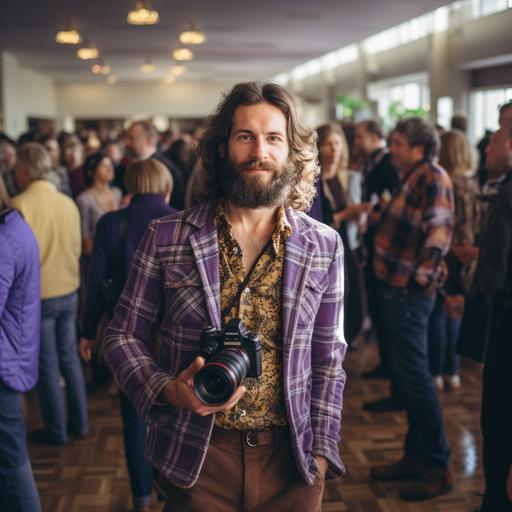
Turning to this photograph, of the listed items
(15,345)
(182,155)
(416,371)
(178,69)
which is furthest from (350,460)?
(178,69)

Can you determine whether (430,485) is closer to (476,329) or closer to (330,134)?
(476,329)

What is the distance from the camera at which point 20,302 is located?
2.32 meters

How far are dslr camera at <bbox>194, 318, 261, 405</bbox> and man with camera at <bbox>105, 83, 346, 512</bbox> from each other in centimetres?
11

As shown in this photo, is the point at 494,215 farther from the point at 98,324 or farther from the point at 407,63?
the point at 407,63

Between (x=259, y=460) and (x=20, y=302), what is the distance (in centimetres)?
109

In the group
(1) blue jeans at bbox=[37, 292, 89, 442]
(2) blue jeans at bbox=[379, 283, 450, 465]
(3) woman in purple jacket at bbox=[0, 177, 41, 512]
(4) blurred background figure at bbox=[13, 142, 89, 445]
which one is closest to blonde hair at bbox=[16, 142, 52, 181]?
(4) blurred background figure at bbox=[13, 142, 89, 445]

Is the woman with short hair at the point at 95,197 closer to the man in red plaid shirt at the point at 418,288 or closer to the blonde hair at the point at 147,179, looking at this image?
the blonde hair at the point at 147,179

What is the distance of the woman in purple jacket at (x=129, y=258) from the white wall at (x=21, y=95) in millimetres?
11751

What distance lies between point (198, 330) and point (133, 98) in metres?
26.1

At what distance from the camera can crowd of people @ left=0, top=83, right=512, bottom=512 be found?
5.27ft

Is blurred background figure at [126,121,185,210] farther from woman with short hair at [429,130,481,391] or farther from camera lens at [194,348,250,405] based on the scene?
camera lens at [194,348,250,405]

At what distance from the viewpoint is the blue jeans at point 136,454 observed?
2.86 m

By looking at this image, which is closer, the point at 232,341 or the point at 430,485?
the point at 232,341

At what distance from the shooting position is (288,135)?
1.69m
